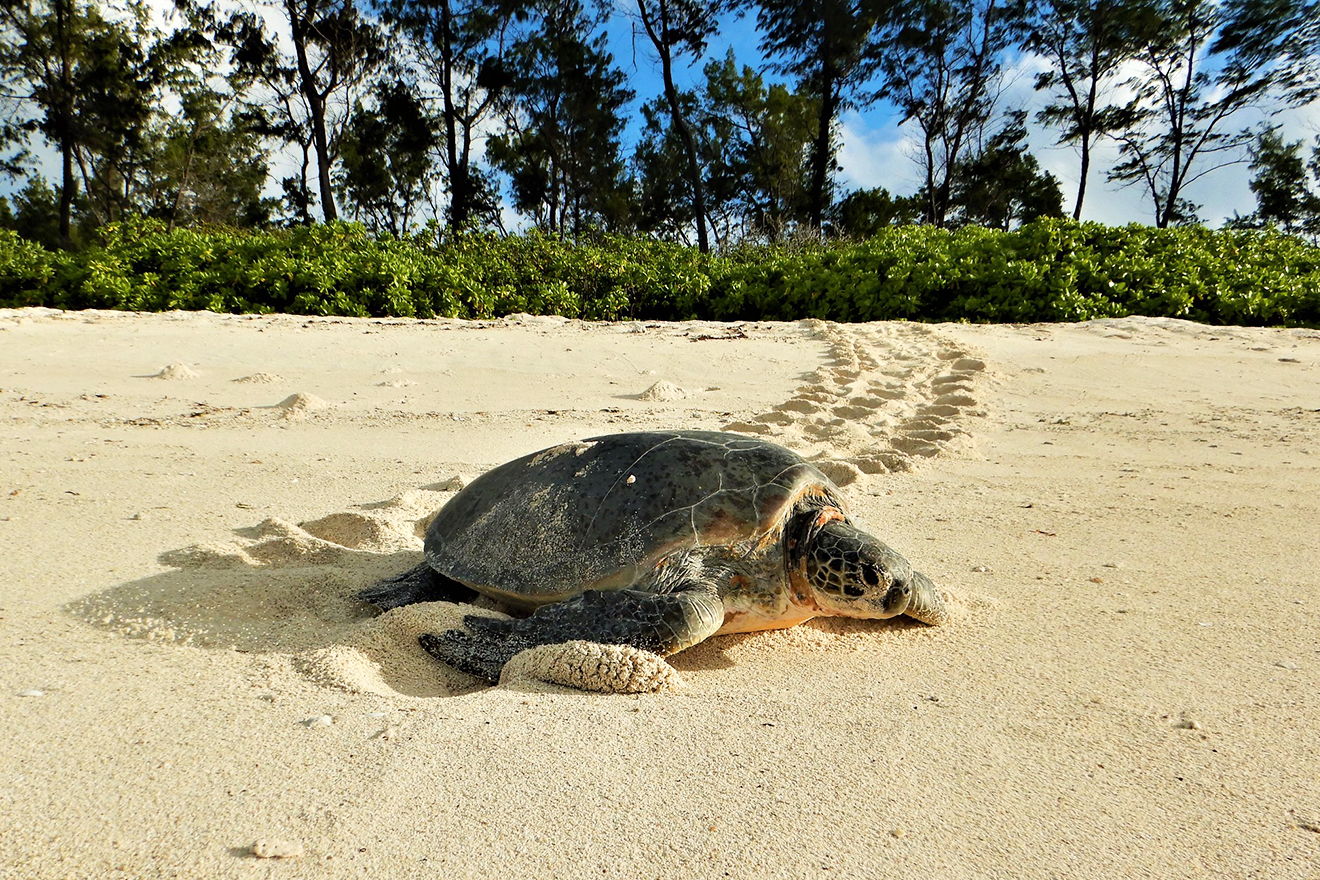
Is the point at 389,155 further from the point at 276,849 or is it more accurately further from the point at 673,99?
the point at 276,849

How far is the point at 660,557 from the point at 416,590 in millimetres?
887

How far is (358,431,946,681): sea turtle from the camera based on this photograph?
209cm

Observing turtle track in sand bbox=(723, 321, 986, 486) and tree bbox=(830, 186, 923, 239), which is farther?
tree bbox=(830, 186, 923, 239)

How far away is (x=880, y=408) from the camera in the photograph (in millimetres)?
5234

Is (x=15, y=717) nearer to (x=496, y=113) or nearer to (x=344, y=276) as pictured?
(x=344, y=276)

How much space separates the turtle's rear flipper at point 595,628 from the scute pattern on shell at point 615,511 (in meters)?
0.14

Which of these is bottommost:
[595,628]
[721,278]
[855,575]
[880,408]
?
[595,628]

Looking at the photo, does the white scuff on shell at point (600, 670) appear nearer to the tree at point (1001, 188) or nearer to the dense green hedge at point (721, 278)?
the dense green hedge at point (721, 278)

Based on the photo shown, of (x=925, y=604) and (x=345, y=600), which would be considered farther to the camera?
(x=345, y=600)

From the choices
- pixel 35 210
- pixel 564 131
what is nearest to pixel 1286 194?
pixel 564 131

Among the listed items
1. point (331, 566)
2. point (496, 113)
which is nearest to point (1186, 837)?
point (331, 566)

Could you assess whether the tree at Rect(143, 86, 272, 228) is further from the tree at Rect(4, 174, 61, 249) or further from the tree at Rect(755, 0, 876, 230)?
the tree at Rect(755, 0, 876, 230)

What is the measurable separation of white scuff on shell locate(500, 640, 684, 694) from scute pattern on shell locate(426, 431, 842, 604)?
30 centimetres

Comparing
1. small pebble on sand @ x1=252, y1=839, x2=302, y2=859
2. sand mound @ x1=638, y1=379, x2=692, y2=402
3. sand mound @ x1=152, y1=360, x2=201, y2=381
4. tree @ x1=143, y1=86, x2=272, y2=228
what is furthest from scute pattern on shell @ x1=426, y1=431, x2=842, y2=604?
tree @ x1=143, y1=86, x2=272, y2=228
